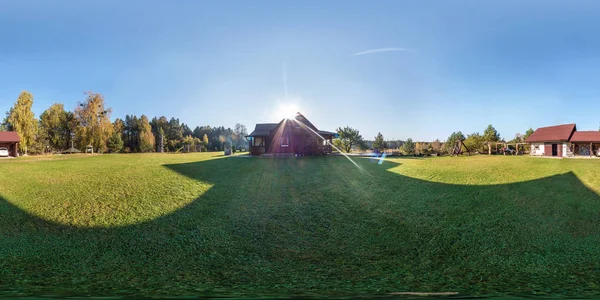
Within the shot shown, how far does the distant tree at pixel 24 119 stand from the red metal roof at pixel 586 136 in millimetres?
43874

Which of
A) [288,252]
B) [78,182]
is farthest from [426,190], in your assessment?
[78,182]

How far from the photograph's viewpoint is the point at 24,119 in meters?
23.9

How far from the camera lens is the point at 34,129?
25.0 metres

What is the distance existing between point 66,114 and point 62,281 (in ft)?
120

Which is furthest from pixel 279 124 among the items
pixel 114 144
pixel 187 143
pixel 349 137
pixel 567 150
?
pixel 187 143

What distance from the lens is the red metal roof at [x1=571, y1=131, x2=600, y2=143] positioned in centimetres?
2159

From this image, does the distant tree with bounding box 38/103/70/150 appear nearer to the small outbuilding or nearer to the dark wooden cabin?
the small outbuilding

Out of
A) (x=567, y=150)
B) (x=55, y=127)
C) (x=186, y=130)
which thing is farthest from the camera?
(x=186, y=130)

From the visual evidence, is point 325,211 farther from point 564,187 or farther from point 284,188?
point 564,187

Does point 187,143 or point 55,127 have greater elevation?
point 55,127

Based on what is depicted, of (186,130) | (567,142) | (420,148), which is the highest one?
(186,130)

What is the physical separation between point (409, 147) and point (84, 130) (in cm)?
2978

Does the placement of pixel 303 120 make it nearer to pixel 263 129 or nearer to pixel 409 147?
pixel 263 129

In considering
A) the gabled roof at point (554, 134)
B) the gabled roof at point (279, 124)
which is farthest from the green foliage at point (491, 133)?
the gabled roof at point (279, 124)
